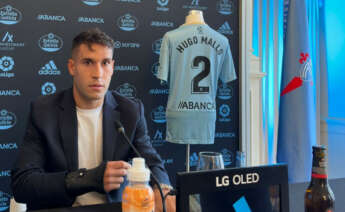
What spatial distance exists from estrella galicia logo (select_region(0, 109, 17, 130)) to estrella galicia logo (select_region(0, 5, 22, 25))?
67cm

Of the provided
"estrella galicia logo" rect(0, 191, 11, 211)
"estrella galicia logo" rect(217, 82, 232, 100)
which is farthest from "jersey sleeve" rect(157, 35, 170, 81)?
"estrella galicia logo" rect(0, 191, 11, 211)

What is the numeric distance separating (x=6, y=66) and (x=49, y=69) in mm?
306

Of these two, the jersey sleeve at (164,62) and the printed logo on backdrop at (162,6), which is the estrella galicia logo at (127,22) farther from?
the jersey sleeve at (164,62)

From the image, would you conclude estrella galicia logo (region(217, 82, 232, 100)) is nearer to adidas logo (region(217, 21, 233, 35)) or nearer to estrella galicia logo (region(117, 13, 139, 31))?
adidas logo (region(217, 21, 233, 35))

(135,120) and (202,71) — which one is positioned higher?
(202,71)

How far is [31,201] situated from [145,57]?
1.95 metres

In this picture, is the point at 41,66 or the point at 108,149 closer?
the point at 108,149

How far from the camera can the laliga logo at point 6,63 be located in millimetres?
2594

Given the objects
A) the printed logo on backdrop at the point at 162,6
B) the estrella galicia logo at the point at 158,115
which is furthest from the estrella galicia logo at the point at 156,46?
the estrella galicia logo at the point at 158,115

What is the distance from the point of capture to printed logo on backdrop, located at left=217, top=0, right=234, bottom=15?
3201 mm

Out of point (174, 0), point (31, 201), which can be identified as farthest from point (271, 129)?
point (31, 201)

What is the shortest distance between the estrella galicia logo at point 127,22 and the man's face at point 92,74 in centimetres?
152

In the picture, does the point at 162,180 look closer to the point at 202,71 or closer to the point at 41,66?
the point at 202,71

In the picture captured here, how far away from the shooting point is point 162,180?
50.9 inches
